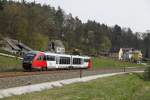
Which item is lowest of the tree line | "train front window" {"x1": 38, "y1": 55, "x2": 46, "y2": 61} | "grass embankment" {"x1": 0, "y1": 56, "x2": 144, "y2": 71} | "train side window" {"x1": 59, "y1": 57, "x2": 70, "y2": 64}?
"grass embankment" {"x1": 0, "y1": 56, "x2": 144, "y2": 71}

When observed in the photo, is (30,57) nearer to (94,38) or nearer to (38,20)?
(38,20)

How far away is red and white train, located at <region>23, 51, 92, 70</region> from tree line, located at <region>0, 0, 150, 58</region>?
1898 centimetres

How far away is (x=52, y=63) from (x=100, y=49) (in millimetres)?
121916

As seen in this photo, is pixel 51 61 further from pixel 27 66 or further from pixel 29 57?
pixel 27 66

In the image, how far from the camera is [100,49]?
173 m

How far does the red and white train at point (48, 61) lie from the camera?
4619 centimetres

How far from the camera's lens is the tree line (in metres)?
94.2

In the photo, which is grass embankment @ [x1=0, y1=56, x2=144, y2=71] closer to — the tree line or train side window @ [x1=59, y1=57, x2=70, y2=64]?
train side window @ [x1=59, y1=57, x2=70, y2=64]

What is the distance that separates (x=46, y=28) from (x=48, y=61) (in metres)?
61.4

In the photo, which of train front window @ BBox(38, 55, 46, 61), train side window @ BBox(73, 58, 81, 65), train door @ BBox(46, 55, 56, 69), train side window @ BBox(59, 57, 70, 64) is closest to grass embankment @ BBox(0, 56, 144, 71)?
train front window @ BBox(38, 55, 46, 61)

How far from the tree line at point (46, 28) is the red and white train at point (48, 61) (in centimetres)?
1898

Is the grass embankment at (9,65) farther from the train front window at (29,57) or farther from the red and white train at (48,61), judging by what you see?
the red and white train at (48,61)

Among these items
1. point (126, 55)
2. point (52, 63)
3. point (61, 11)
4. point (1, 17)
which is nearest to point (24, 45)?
point (1, 17)

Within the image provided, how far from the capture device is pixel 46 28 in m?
111
